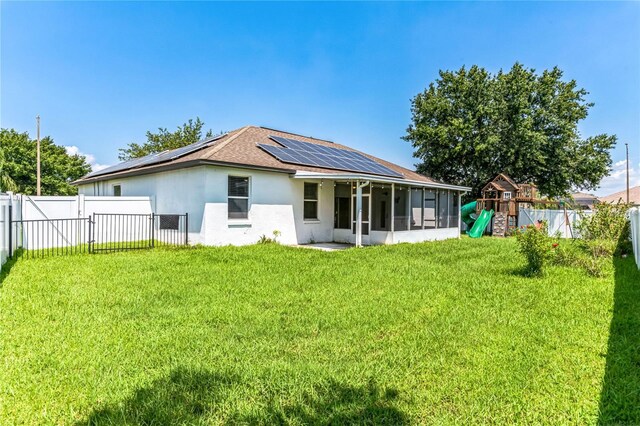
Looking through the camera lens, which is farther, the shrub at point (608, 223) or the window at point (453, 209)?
the window at point (453, 209)

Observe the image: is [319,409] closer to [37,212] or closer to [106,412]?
[106,412]

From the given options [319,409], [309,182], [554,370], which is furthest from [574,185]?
[319,409]

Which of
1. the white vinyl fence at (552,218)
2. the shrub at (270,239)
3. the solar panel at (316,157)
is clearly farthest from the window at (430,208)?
the white vinyl fence at (552,218)

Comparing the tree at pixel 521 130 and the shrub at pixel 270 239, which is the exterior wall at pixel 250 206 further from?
the tree at pixel 521 130

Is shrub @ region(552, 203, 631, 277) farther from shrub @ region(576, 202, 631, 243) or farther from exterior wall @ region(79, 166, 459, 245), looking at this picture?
exterior wall @ region(79, 166, 459, 245)

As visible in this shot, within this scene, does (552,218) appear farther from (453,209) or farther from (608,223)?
(608,223)

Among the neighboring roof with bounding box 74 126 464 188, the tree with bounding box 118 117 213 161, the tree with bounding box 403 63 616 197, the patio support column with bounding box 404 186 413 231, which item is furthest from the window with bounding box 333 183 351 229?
the tree with bounding box 118 117 213 161

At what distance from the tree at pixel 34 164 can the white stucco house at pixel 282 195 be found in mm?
23246

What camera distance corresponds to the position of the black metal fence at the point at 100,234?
10.5 metres

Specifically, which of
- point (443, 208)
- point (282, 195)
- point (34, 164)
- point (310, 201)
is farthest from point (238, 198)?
point (34, 164)

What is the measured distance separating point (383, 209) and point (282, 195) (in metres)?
4.19

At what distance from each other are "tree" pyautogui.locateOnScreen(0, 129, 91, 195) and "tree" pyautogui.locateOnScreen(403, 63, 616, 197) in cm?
3295

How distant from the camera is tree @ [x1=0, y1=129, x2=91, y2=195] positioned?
103 feet

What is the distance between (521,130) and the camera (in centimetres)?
2053
